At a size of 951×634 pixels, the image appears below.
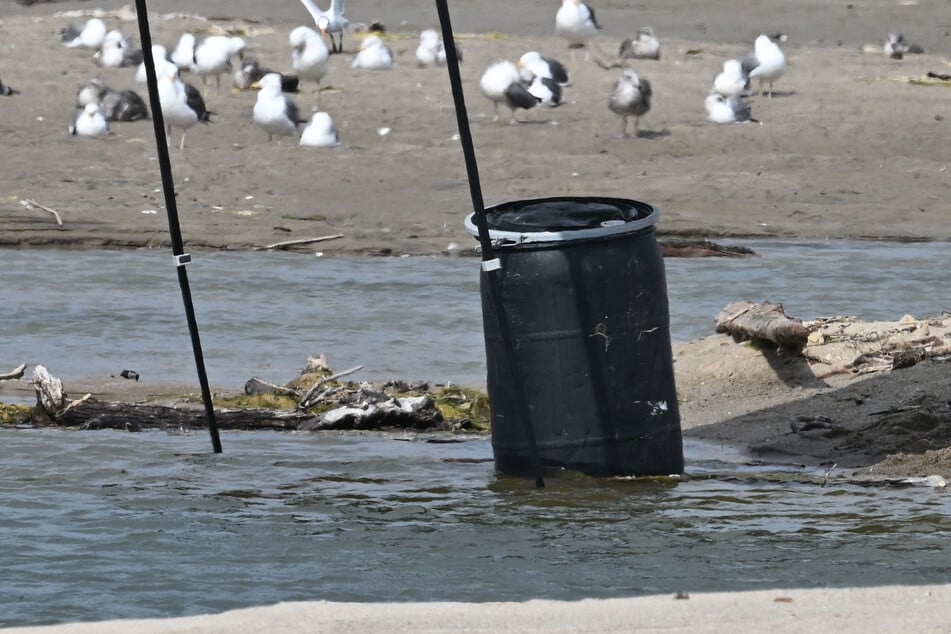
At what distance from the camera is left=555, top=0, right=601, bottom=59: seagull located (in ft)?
77.8

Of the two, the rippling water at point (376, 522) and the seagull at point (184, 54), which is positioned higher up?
the seagull at point (184, 54)

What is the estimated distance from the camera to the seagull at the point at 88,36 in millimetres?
23812

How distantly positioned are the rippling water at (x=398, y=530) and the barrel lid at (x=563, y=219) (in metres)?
1.01

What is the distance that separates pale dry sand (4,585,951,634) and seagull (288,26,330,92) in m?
15.9

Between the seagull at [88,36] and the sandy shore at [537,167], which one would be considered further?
the seagull at [88,36]

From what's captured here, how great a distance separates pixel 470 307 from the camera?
12.0m

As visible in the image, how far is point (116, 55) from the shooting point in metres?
22.9

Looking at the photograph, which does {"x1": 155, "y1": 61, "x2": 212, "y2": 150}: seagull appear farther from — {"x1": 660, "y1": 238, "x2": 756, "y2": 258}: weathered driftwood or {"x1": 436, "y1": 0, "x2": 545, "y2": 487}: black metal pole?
{"x1": 436, "y1": 0, "x2": 545, "y2": 487}: black metal pole

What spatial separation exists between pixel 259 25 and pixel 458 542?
73.3 ft

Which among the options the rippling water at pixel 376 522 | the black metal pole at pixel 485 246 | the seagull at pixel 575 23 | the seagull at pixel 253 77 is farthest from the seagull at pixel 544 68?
the black metal pole at pixel 485 246

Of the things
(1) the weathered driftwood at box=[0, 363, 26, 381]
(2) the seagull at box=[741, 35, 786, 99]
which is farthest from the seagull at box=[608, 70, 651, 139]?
(1) the weathered driftwood at box=[0, 363, 26, 381]

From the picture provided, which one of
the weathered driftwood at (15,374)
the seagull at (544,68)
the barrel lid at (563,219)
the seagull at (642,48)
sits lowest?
the weathered driftwood at (15,374)

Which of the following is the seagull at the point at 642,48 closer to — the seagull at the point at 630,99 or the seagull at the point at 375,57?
the seagull at the point at 375,57

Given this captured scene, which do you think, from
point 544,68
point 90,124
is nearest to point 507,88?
point 544,68
